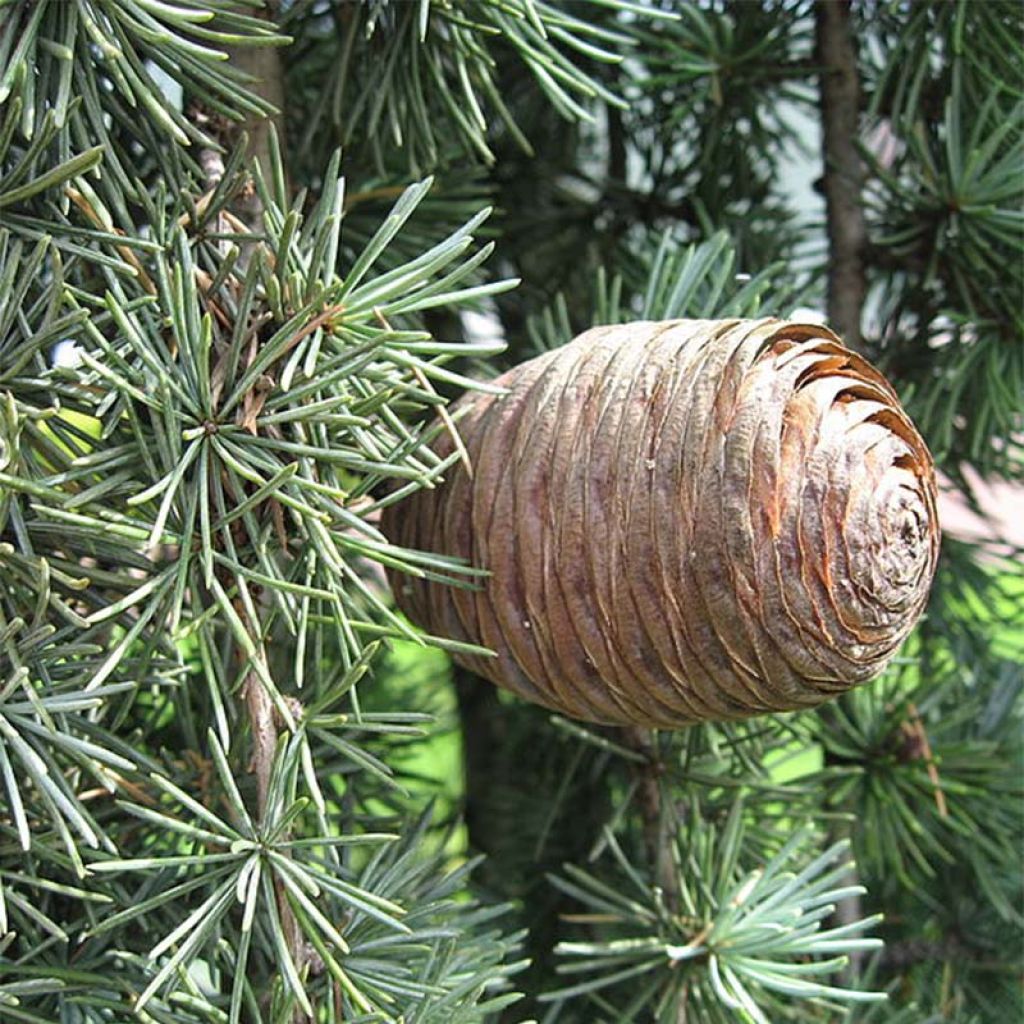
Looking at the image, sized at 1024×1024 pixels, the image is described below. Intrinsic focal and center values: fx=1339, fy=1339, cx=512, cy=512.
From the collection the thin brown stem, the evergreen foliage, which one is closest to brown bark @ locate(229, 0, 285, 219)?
the evergreen foliage

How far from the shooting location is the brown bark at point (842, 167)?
407 millimetres

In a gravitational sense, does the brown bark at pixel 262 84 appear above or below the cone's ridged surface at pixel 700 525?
above

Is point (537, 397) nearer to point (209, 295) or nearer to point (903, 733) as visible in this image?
point (209, 295)

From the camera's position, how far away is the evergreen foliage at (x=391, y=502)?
0.80ft

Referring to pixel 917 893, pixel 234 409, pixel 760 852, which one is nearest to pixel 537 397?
pixel 234 409

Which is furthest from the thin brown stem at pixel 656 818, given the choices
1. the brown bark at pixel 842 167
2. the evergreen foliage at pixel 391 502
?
the brown bark at pixel 842 167

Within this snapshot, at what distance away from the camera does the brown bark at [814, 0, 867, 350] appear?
0.41 meters

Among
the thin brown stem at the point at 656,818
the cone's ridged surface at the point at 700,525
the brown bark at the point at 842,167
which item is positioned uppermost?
the brown bark at the point at 842,167

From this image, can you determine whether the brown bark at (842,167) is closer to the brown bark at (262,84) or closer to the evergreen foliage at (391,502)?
the evergreen foliage at (391,502)

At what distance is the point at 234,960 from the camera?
26 centimetres

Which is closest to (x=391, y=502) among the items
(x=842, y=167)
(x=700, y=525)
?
(x=700, y=525)

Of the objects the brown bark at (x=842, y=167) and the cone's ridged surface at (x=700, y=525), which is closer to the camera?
the cone's ridged surface at (x=700, y=525)

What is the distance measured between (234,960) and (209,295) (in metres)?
0.13

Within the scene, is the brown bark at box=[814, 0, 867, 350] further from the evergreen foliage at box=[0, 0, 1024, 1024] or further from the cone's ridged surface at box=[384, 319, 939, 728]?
the cone's ridged surface at box=[384, 319, 939, 728]
